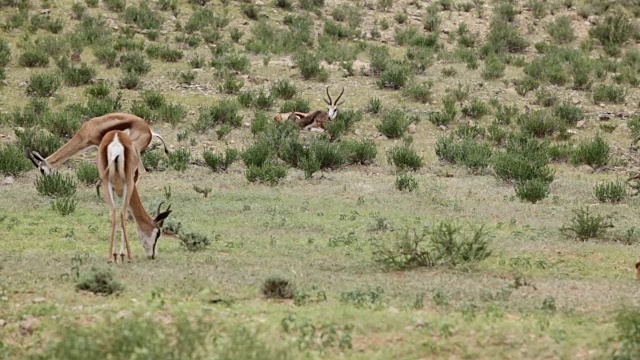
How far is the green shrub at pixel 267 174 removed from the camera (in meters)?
16.2

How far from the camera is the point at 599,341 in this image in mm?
6508

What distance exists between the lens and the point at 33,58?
925 inches

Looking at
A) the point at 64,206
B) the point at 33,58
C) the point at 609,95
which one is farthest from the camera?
the point at 609,95

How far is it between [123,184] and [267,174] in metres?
6.80

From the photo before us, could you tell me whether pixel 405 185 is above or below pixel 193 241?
below

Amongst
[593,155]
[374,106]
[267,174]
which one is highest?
[267,174]

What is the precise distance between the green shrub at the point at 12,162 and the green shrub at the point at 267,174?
4.12 meters

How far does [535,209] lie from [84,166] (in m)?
7.79

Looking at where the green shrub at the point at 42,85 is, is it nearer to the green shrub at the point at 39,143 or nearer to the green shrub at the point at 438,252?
the green shrub at the point at 39,143

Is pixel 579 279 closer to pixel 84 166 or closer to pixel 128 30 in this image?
pixel 84 166

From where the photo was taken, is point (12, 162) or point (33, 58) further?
point (33, 58)

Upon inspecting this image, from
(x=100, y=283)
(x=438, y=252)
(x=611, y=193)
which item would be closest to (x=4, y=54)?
(x=611, y=193)

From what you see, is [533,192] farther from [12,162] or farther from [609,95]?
[609,95]

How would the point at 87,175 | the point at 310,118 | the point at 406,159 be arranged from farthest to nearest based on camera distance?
the point at 310,118, the point at 406,159, the point at 87,175
